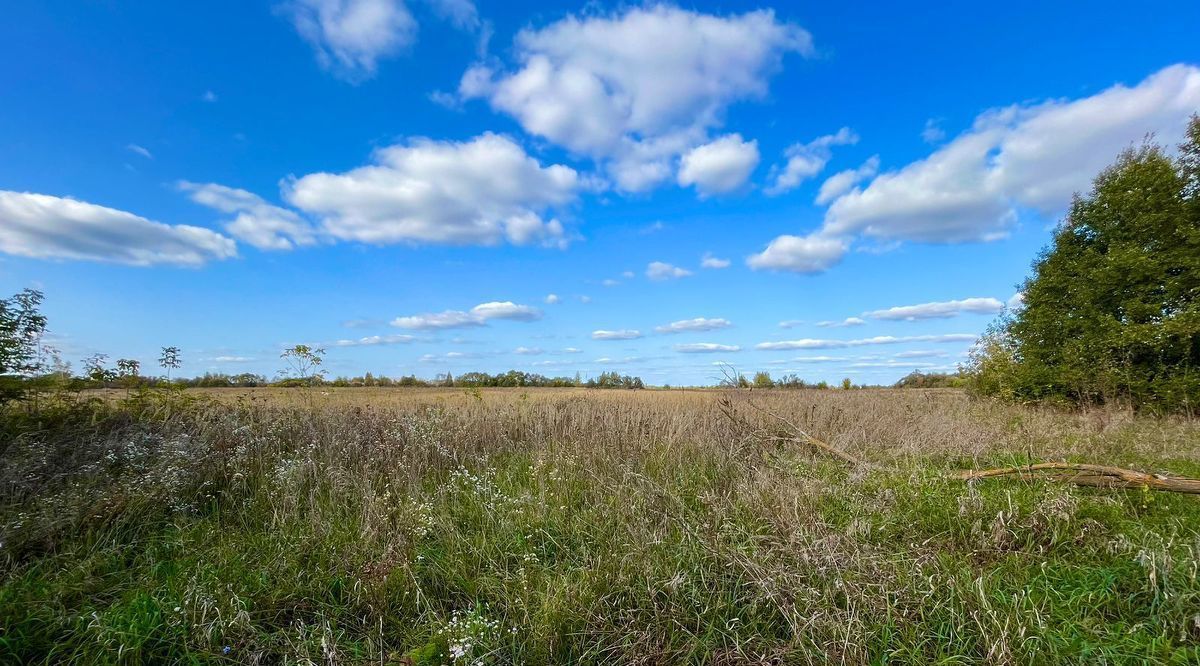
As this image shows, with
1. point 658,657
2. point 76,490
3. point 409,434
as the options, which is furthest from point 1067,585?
point 76,490

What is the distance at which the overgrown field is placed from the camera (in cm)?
288

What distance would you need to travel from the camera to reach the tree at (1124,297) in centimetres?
1207

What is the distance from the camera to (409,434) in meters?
7.36

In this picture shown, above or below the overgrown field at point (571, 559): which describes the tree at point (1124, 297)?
above

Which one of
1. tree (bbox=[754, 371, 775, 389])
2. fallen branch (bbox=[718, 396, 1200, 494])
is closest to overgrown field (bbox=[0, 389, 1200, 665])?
fallen branch (bbox=[718, 396, 1200, 494])

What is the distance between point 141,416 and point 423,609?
7904 mm

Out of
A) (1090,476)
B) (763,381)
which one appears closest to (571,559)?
(1090,476)

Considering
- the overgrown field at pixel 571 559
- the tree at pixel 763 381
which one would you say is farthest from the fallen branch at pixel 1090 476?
the tree at pixel 763 381

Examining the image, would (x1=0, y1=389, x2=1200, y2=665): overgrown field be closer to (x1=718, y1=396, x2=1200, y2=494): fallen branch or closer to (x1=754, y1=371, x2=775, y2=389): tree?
(x1=718, y1=396, x2=1200, y2=494): fallen branch

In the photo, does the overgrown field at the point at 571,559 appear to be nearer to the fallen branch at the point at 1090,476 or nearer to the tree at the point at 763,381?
the fallen branch at the point at 1090,476

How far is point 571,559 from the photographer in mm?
4027

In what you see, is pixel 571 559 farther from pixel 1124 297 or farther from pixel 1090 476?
pixel 1124 297

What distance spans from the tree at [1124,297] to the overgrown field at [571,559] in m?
8.39

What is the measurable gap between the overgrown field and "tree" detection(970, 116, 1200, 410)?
27.5 ft
